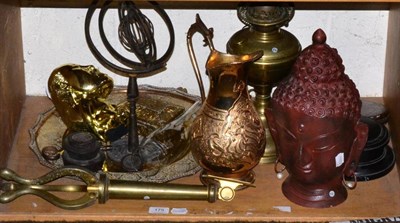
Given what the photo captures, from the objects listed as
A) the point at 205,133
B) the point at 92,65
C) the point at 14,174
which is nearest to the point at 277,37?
the point at 205,133

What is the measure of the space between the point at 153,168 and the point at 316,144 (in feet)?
0.90

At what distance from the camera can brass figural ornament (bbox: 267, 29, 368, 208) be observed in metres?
1.42

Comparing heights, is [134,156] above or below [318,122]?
below

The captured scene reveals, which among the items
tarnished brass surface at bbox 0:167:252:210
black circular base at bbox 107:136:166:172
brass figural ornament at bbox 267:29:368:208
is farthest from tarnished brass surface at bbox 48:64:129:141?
brass figural ornament at bbox 267:29:368:208

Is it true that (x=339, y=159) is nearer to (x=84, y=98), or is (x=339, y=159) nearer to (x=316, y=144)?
(x=316, y=144)

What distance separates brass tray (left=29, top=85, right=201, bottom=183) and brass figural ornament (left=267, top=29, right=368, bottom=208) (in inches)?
6.6

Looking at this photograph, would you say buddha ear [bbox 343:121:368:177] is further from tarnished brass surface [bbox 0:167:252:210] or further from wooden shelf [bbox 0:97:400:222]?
tarnished brass surface [bbox 0:167:252:210]

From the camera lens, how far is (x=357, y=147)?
4.84 feet

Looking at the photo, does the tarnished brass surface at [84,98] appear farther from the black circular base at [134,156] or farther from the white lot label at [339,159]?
the white lot label at [339,159]

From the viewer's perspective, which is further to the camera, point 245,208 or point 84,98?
point 84,98

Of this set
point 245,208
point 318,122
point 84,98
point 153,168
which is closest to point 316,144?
point 318,122

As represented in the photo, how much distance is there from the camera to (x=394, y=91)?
1.68 metres

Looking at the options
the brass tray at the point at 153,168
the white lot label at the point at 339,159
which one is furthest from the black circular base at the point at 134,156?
the white lot label at the point at 339,159

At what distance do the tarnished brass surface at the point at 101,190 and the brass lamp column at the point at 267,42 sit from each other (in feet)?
0.57
